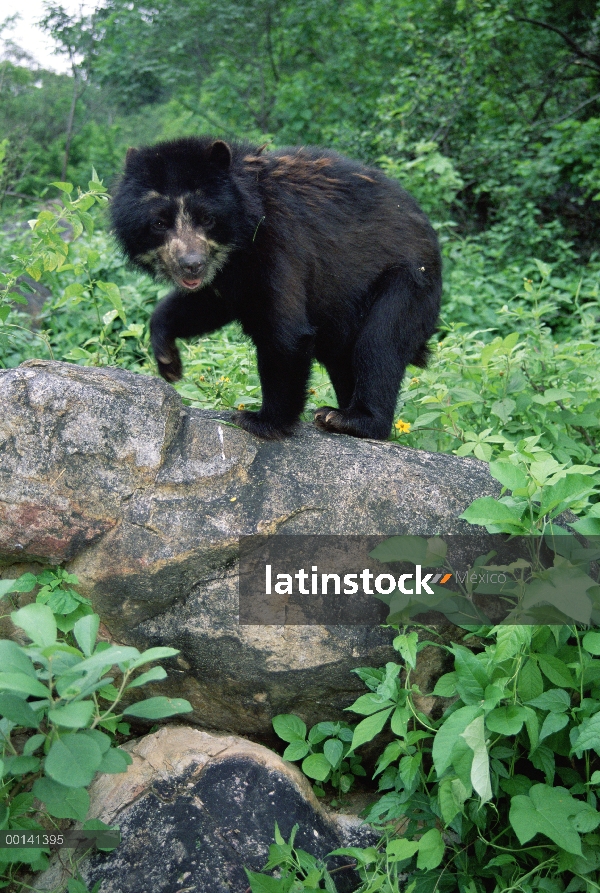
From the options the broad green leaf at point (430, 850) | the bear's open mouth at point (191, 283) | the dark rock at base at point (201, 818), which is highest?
the bear's open mouth at point (191, 283)

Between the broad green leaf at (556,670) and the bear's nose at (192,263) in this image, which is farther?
the bear's nose at (192,263)

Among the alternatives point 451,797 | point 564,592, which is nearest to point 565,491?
point 564,592

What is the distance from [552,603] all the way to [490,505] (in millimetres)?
320

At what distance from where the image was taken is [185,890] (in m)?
2.22

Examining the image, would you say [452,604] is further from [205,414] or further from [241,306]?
[241,306]

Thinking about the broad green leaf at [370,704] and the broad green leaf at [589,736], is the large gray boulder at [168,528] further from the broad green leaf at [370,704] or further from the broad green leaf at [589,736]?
the broad green leaf at [589,736]

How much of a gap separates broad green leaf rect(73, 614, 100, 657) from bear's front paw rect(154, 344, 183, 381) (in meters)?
1.92

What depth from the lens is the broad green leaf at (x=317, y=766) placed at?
2.46 m

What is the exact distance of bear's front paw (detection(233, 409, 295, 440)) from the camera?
298 cm

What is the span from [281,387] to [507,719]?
1.46 metres

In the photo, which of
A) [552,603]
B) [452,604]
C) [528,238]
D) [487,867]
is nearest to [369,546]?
[452,604]

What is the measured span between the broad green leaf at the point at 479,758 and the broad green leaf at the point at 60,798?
3.03ft

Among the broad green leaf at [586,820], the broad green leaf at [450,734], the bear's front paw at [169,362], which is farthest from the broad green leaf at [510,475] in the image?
the bear's front paw at [169,362]

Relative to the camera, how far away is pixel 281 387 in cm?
316
